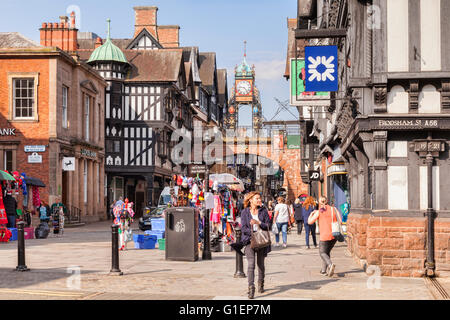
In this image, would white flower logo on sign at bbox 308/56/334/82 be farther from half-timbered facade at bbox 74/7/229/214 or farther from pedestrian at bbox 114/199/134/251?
half-timbered facade at bbox 74/7/229/214

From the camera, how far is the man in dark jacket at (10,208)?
22.7 meters

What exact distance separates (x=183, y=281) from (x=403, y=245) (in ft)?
14.7

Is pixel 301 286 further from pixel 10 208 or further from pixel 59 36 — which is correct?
pixel 59 36

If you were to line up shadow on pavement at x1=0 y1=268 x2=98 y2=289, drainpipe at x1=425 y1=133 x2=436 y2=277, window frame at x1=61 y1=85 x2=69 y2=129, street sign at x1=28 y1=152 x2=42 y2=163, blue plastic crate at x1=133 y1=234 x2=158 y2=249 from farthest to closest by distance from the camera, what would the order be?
window frame at x1=61 y1=85 x2=69 y2=129, street sign at x1=28 y1=152 x2=42 y2=163, blue plastic crate at x1=133 y1=234 x2=158 y2=249, drainpipe at x1=425 y1=133 x2=436 y2=277, shadow on pavement at x1=0 y1=268 x2=98 y2=289

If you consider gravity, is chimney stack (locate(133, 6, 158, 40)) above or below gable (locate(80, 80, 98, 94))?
above

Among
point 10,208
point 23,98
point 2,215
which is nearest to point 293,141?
point 23,98

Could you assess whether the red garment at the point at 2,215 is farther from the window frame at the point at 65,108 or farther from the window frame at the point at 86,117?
the window frame at the point at 86,117

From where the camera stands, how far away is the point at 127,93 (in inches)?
1784

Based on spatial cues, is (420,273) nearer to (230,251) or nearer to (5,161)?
(230,251)

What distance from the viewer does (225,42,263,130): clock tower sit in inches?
3501

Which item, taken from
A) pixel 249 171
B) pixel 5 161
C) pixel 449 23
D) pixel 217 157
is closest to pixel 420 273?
pixel 449 23

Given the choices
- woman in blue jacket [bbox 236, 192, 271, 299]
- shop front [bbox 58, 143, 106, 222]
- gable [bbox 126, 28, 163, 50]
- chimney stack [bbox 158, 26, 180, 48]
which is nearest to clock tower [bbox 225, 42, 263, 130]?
chimney stack [bbox 158, 26, 180, 48]

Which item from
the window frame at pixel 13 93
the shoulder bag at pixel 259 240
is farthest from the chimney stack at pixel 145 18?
the shoulder bag at pixel 259 240

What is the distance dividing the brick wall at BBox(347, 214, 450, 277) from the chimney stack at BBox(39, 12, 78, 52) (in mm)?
29304
